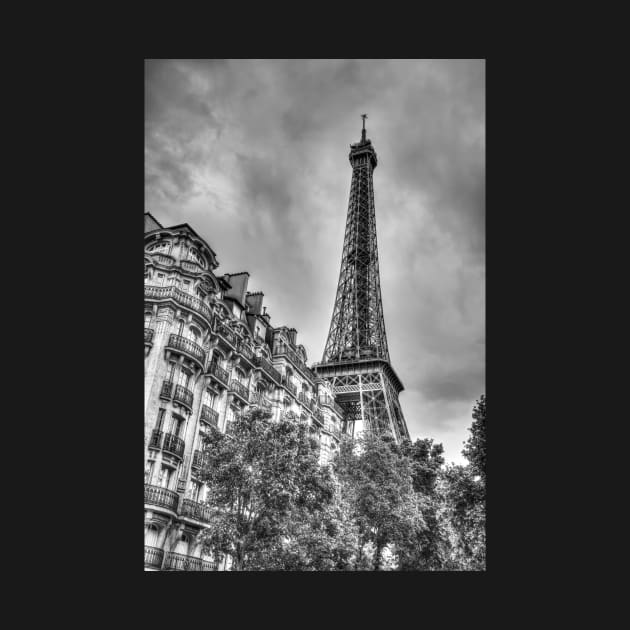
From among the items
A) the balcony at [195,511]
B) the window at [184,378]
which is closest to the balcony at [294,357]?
the window at [184,378]

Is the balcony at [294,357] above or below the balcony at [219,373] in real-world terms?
above

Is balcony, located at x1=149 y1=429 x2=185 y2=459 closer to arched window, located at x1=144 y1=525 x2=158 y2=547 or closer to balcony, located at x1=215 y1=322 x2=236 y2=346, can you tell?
arched window, located at x1=144 y1=525 x2=158 y2=547

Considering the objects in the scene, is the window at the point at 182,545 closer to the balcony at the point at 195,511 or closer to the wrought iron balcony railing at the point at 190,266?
the balcony at the point at 195,511

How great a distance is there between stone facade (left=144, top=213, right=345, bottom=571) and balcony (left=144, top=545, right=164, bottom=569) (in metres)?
0.03

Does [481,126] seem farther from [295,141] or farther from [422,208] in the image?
[295,141]

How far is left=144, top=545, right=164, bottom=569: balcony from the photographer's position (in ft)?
53.0

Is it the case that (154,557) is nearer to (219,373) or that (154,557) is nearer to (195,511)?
(195,511)

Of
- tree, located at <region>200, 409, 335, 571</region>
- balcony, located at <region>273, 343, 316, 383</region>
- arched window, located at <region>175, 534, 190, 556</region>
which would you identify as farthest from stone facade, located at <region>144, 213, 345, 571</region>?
balcony, located at <region>273, 343, 316, 383</region>

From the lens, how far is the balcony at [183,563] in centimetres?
1684

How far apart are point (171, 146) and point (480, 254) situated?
859 centimetres

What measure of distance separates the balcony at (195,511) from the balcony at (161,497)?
0.37 m

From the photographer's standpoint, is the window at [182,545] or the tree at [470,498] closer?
the tree at [470,498]

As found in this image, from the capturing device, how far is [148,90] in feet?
45.3

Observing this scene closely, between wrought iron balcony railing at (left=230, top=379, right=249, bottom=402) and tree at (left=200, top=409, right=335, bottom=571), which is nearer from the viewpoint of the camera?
tree at (left=200, top=409, right=335, bottom=571)
